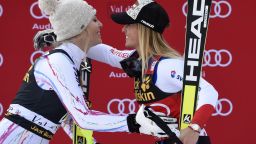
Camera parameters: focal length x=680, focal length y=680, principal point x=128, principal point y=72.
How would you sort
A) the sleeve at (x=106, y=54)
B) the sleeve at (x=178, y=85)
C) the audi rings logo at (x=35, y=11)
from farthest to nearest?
1. the audi rings logo at (x=35, y=11)
2. the sleeve at (x=106, y=54)
3. the sleeve at (x=178, y=85)

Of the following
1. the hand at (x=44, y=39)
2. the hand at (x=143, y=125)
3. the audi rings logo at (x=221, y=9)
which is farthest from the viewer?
the audi rings logo at (x=221, y=9)

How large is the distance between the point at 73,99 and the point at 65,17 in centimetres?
52

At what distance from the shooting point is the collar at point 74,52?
3660 millimetres

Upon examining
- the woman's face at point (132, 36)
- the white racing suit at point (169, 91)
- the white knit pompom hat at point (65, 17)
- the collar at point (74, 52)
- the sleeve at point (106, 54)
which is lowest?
the white racing suit at point (169, 91)

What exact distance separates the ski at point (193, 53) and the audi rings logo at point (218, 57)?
76.5 inches

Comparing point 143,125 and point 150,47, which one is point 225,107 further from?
Result: point 143,125

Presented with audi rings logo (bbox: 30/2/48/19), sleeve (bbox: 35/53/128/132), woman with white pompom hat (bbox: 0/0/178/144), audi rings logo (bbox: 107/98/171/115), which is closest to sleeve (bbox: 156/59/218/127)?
woman with white pompom hat (bbox: 0/0/178/144)

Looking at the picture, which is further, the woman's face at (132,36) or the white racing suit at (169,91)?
the woman's face at (132,36)

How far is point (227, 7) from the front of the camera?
5.55 metres

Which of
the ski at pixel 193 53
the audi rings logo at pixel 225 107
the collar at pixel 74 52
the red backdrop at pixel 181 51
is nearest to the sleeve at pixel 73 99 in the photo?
the collar at pixel 74 52

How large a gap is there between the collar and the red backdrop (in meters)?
1.78

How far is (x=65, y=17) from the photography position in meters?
3.72

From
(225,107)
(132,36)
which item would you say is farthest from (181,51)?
(132,36)

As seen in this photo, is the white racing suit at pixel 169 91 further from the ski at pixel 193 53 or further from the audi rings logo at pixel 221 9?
the audi rings logo at pixel 221 9
